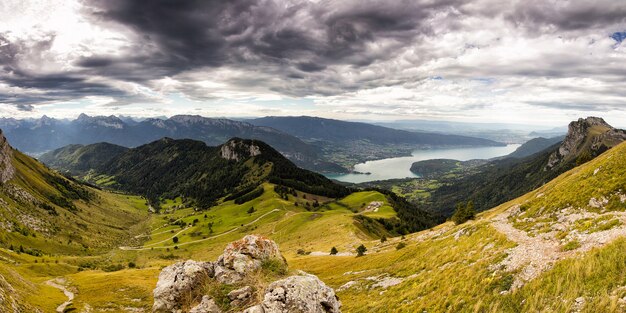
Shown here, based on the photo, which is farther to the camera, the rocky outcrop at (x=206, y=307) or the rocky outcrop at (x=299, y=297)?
the rocky outcrop at (x=206, y=307)

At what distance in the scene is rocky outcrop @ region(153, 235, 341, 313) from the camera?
23719 millimetres

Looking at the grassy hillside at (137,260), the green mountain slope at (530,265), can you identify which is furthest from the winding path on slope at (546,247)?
the grassy hillside at (137,260)

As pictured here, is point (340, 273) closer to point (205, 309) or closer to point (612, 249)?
point (205, 309)

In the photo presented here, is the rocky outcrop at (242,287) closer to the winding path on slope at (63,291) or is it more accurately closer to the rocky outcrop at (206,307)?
the rocky outcrop at (206,307)

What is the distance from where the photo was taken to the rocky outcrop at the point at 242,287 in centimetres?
2372

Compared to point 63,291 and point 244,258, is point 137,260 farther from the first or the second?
point 244,258

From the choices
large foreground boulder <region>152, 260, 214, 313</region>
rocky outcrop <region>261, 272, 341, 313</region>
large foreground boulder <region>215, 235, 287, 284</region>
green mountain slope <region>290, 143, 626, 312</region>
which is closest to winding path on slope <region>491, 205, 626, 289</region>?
green mountain slope <region>290, 143, 626, 312</region>

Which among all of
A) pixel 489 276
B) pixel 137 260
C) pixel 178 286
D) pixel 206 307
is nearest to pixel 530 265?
pixel 489 276

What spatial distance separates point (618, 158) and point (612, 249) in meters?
28.9

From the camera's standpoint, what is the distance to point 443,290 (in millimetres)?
26547

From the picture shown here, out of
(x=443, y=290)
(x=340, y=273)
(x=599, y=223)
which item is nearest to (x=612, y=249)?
(x=599, y=223)

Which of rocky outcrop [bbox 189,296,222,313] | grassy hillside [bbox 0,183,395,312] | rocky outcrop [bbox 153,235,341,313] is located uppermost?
rocky outcrop [bbox 153,235,341,313]

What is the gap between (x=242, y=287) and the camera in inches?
1105

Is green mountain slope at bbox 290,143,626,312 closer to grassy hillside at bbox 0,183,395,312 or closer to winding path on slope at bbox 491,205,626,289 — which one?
winding path on slope at bbox 491,205,626,289
